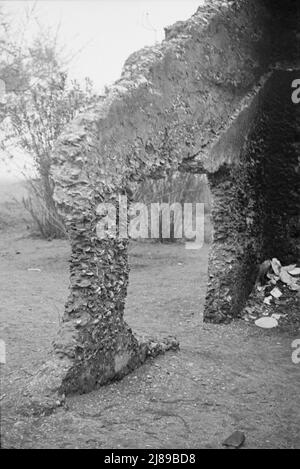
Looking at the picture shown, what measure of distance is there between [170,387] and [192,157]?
1575 mm

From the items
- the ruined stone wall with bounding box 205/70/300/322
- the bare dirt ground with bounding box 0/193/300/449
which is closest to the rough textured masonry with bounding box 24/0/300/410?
the ruined stone wall with bounding box 205/70/300/322

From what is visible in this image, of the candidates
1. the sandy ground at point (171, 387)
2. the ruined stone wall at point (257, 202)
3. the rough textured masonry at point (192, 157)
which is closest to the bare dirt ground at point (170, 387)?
the sandy ground at point (171, 387)

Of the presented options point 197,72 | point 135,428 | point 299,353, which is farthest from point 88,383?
point 197,72

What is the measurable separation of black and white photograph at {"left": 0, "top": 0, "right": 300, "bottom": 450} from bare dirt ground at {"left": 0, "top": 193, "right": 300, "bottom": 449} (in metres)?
0.01

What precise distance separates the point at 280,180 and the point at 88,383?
239cm

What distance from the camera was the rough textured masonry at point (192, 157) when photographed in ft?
10.7

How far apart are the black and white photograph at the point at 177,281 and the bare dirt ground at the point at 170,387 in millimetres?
11

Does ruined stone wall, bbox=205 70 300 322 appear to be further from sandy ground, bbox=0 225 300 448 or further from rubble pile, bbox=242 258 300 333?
sandy ground, bbox=0 225 300 448

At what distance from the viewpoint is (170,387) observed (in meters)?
3.38

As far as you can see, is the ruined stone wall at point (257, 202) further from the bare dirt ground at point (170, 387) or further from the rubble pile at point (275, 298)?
the bare dirt ground at point (170, 387)

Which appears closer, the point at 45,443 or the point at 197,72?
the point at 45,443

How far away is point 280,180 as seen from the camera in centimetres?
487

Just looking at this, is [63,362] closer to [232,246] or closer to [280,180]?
[232,246]

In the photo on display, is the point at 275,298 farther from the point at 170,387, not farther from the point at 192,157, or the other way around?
the point at 170,387
